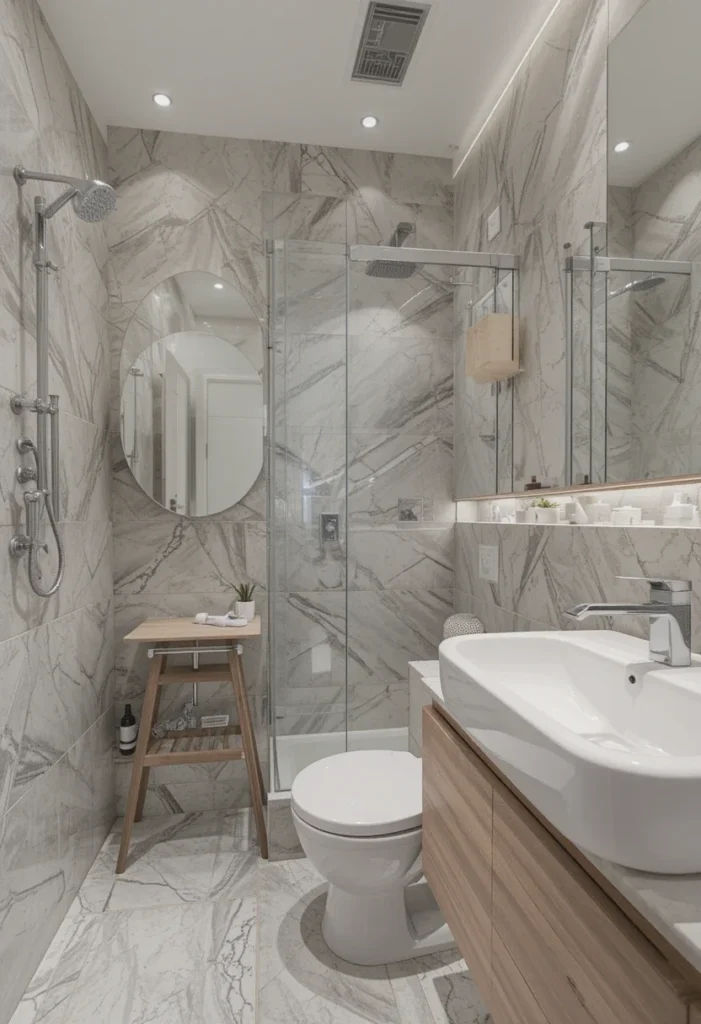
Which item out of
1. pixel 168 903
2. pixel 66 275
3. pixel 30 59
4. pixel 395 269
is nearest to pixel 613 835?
pixel 168 903

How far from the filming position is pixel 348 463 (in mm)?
2084

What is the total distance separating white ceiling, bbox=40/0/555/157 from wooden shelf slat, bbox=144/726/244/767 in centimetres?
244

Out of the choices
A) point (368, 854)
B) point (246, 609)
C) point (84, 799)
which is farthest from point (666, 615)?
point (84, 799)

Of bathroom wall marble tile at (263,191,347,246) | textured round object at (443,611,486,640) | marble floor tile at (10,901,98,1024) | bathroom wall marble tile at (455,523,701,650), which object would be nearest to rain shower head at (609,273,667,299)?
bathroom wall marble tile at (455,523,701,650)

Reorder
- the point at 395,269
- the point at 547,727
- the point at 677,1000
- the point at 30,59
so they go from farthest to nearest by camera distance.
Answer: the point at 395,269
the point at 30,59
the point at 547,727
the point at 677,1000

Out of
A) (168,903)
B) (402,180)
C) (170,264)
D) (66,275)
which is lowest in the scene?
(168,903)

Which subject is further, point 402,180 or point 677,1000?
point 402,180

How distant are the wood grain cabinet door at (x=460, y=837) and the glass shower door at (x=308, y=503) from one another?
2.48 ft

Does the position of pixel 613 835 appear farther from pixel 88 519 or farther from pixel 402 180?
pixel 402 180

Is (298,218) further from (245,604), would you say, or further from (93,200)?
(245,604)

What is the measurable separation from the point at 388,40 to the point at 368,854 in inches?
97.0

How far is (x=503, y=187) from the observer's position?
2.13 m

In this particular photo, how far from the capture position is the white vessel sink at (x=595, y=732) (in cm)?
60

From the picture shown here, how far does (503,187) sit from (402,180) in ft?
2.12
